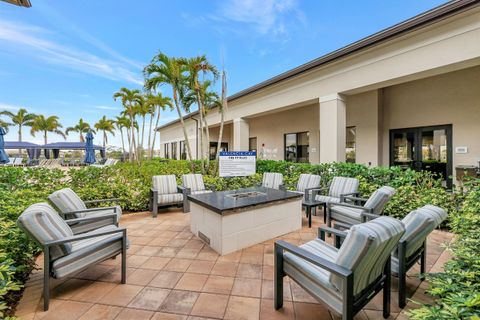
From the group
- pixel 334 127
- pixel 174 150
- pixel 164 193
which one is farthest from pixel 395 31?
pixel 174 150

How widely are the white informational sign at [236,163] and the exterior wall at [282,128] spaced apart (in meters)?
4.76

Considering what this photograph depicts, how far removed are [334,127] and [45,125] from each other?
37.1 metres

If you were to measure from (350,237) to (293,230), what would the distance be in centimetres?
279

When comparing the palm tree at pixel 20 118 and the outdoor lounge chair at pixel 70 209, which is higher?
the palm tree at pixel 20 118

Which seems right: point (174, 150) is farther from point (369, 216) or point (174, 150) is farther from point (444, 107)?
point (369, 216)

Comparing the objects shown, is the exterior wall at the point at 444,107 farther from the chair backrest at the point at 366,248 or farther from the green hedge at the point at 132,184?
the chair backrest at the point at 366,248

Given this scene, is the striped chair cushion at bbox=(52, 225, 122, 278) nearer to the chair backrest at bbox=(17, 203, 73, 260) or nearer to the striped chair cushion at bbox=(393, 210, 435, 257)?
the chair backrest at bbox=(17, 203, 73, 260)

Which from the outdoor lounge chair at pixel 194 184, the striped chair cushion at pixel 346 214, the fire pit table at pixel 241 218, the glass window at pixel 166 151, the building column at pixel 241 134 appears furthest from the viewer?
the glass window at pixel 166 151

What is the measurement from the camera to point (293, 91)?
8.38 metres

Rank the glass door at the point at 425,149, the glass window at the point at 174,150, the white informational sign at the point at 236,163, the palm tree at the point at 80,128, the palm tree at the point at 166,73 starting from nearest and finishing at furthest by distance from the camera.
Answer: the white informational sign at the point at 236,163 → the glass door at the point at 425,149 → the palm tree at the point at 166,73 → the glass window at the point at 174,150 → the palm tree at the point at 80,128

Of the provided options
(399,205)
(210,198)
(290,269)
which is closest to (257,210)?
(210,198)

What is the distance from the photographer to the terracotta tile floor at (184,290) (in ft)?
6.99

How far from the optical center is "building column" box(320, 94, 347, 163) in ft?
22.9

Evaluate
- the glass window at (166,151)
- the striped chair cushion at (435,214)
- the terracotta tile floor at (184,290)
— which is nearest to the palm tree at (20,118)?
the glass window at (166,151)
